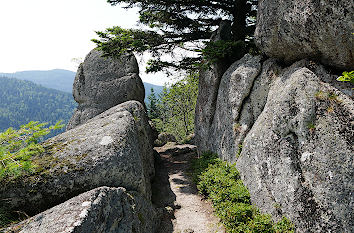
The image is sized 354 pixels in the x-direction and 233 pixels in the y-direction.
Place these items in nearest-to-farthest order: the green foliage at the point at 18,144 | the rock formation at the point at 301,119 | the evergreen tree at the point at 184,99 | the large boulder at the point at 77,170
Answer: the green foliage at the point at 18,144 → the large boulder at the point at 77,170 → the rock formation at the point at 301,119 → the evergreen tree at the point at 184,99

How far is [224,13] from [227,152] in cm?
1008

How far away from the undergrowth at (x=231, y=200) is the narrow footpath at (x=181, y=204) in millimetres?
426

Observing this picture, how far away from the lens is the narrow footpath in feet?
26.8

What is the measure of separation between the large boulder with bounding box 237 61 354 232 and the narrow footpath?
2120 millimetres

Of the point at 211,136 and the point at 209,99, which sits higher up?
the point at 209,99

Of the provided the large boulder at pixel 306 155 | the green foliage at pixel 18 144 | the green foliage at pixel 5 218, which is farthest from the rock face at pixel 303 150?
the green foliage at pixel 5 218

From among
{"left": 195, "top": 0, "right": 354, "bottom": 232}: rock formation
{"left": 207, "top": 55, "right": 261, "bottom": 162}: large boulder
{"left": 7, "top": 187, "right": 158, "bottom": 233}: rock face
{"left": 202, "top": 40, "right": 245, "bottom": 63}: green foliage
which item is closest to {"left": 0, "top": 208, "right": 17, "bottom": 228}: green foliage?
{"left": 7, "top": 187, "right": 158, "bottom": 233}: rock face

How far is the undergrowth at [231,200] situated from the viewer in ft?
22.7

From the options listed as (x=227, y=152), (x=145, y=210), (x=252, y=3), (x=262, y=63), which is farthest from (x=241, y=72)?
(x=145, y=210)

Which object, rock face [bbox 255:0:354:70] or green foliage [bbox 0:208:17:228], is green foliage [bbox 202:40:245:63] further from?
green foliage [bbox 0:208:17:228]

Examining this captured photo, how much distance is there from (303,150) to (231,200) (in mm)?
3417

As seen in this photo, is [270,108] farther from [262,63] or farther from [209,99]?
[209,99]

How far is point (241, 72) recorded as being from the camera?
11.4m

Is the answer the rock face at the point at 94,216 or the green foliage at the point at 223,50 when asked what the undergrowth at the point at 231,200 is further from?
the green foliage at the point at 223,50
